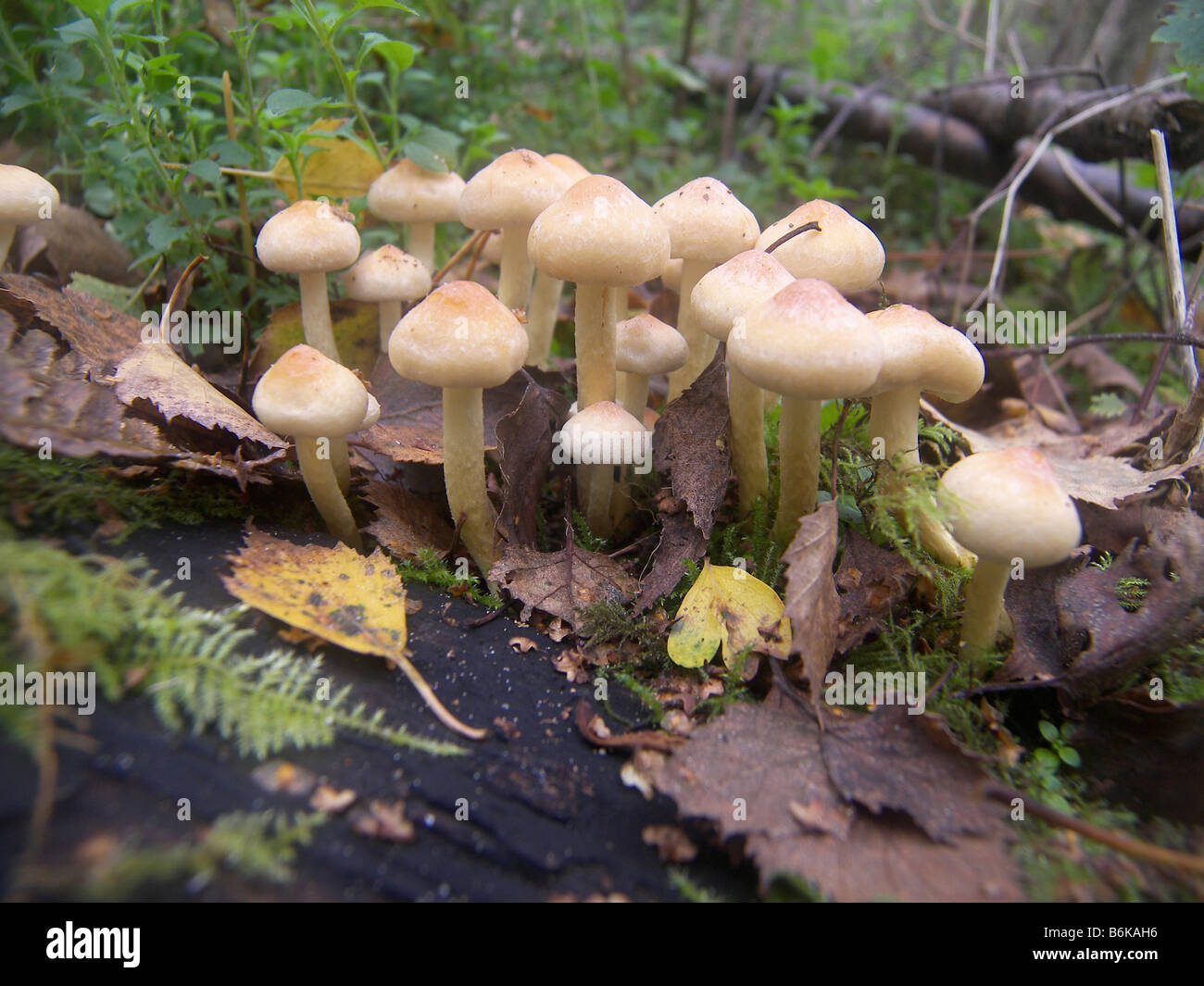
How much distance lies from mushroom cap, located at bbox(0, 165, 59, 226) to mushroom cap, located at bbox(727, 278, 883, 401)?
7.34 feet

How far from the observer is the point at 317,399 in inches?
77.9

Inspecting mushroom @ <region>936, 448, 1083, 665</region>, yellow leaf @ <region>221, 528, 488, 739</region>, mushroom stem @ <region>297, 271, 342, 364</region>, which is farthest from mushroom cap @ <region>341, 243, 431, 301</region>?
mushroom @ <region>936, 448, 1083, 665</region>

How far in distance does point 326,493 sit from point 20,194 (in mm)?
1309

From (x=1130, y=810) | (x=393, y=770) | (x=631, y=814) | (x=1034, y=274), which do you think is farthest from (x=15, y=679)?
(x=1034, y=274)

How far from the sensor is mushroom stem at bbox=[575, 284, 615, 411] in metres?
2.45

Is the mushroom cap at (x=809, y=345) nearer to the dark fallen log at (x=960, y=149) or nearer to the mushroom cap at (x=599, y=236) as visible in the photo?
the mushroom cap at (x=599, y=236)

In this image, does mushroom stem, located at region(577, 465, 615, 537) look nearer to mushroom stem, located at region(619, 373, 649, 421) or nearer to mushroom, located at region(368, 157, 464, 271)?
mushroom stem, located at region(619, 373, 649, 421)

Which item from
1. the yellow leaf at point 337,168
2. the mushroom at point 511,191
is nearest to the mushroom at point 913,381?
the mushroom at point 511,191

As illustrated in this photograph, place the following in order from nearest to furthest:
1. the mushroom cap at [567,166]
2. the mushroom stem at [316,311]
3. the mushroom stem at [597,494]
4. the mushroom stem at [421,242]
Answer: the mushroom stem at [597,494] < the mushroom stem at [316,311] < the mushroom cap at [567,166] < the mushroom stem at [421,242]

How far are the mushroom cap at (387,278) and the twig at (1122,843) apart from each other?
2448mm

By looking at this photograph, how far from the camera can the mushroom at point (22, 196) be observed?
2260 millimetres

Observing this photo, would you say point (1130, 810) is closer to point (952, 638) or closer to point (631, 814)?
point (952, 638)

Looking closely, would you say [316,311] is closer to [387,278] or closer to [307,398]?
[387,278]
